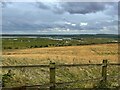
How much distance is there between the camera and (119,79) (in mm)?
12195

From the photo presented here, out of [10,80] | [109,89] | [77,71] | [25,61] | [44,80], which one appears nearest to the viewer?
[109,89]

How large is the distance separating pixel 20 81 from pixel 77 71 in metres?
4.13

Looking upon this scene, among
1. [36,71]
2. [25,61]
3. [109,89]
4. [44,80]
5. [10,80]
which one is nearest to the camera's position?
[109,89]

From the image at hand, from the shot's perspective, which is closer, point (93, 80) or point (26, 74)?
point (93, 80)

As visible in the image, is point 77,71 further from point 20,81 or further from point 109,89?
point 109,89

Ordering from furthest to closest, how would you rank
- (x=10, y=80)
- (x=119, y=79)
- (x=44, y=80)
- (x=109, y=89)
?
(x=44, y=80)
(x=119, y=79)
(x=10, y=80)
(x=109, y=89)

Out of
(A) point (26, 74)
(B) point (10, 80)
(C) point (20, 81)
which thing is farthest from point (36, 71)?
(B) point (10, 80)

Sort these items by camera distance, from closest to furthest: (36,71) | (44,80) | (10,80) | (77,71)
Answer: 1. (10,80)
2. (44,80)
3. (36,71)
4. (77,71)

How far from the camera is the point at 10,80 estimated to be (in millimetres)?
11086

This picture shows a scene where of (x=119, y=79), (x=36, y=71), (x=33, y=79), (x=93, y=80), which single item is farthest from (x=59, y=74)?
(x=93, y=80)

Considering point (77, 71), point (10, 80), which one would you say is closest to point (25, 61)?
point (77, 71)

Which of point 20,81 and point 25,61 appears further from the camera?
point 25,61

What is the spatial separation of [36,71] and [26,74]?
3.54 ft

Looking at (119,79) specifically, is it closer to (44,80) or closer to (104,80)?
(104,80)
